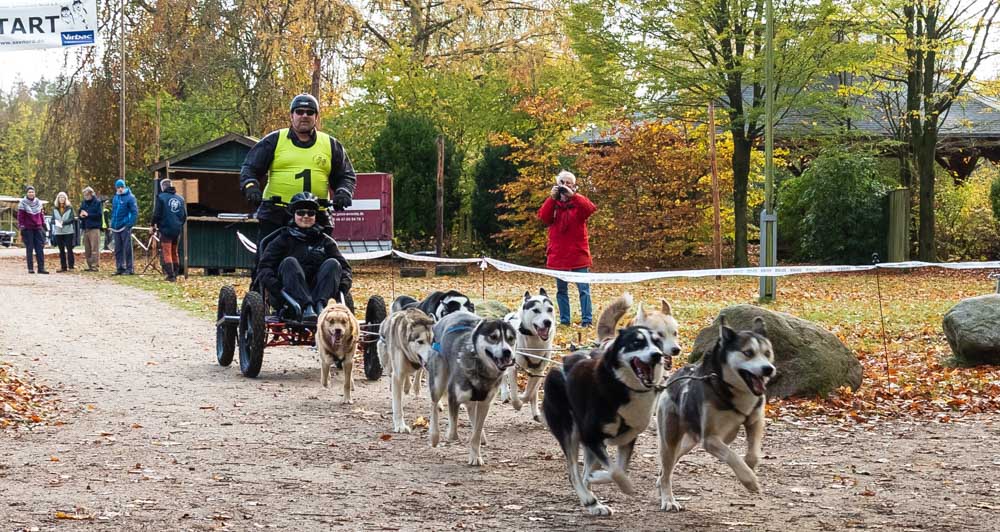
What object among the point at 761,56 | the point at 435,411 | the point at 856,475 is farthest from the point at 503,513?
the point at 761,56

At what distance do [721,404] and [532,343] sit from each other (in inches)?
149

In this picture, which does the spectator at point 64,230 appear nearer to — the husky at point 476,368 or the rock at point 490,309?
the rock at point 490,309

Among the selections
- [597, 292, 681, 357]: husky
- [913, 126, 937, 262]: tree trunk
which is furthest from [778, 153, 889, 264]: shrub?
[597, 292, 681, 357]: husky

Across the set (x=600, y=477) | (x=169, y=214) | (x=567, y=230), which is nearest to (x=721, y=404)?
(x=600, y=477)

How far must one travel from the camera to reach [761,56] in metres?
30.3

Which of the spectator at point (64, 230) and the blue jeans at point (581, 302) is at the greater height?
the spectator at point (64, 230)

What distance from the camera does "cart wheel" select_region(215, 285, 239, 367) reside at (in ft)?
39.5

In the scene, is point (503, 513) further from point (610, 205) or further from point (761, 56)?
point (610, 205)

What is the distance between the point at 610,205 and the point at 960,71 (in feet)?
38.5

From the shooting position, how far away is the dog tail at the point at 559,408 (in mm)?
6527

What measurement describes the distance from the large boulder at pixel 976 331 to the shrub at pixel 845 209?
21.9m

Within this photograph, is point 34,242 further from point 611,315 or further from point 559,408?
point 559,408

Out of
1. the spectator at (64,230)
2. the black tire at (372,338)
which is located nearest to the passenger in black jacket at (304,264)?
the black tire at (372,338)

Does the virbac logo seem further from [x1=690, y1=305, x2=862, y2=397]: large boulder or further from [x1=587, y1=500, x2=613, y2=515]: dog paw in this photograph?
[x1=587, y1=500, x2=613, y2=515]: dog paw
